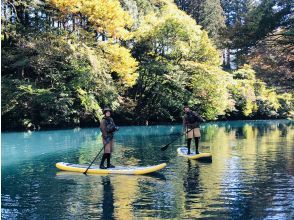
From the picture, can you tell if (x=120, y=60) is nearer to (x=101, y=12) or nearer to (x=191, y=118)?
(x=101, y=12)

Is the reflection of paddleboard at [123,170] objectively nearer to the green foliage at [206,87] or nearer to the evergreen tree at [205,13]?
the green foliage at [206,87]

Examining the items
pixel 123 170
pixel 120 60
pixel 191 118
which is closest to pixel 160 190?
pixel 123 170

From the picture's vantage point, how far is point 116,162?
14.2 m

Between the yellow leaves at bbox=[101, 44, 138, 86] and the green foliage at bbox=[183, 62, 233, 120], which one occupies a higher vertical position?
the yellow leaves at bbox=[101, 44, 138, 86]

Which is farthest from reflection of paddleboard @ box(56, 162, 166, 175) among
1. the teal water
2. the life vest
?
the life vest

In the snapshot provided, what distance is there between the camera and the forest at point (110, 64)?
30.4 meters

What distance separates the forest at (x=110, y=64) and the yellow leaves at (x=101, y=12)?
77 mm

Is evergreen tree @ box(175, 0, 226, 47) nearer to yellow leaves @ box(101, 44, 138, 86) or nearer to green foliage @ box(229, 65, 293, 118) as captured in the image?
green foliage @ box(229, 65, 293, 118)

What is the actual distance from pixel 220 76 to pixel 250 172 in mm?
28866

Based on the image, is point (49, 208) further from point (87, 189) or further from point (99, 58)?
point (99, 58)

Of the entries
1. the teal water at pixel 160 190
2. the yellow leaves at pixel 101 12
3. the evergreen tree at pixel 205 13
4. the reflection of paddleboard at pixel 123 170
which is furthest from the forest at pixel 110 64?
the evergreen tree at pixel 205 13

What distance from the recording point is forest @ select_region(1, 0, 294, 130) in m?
30.4

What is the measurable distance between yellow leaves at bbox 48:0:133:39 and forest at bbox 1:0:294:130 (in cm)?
8

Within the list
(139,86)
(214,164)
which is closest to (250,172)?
(214,164)
